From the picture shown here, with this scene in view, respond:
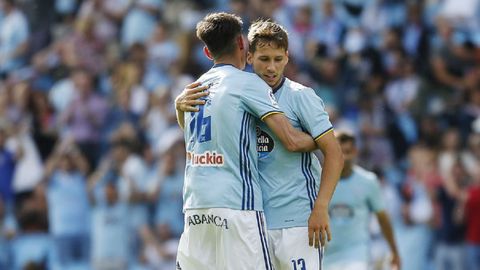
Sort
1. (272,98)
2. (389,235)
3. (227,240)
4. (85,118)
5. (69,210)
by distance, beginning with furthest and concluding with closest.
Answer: (85,118) < (69,210) < (389,235) < (272,98) < (227,240)

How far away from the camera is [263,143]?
21.6ft

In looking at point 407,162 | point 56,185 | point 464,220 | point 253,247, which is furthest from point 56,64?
point 253,247

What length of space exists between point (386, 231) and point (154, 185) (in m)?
6.45

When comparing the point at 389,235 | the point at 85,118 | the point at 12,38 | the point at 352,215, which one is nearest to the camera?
the point at 389,235

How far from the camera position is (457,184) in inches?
537

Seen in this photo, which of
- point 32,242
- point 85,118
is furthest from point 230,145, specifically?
point 85,118

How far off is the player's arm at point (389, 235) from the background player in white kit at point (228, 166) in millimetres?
3267

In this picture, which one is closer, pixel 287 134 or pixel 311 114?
pixel 287 134

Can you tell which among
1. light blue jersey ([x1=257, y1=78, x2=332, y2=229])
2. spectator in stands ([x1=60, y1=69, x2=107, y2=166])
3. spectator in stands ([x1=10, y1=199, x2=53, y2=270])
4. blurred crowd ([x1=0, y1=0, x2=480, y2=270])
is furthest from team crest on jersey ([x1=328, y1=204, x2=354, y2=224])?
spectator in stands ([x1=10, y1=199, x2=53, y2=270])

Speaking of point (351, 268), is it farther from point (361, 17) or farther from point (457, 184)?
point (361, 17)

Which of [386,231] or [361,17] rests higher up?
[361,17]

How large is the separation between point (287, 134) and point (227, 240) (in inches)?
29.4

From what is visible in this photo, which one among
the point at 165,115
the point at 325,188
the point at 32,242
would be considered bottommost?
the point at 32,242

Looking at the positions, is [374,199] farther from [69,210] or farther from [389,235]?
[69,210]
